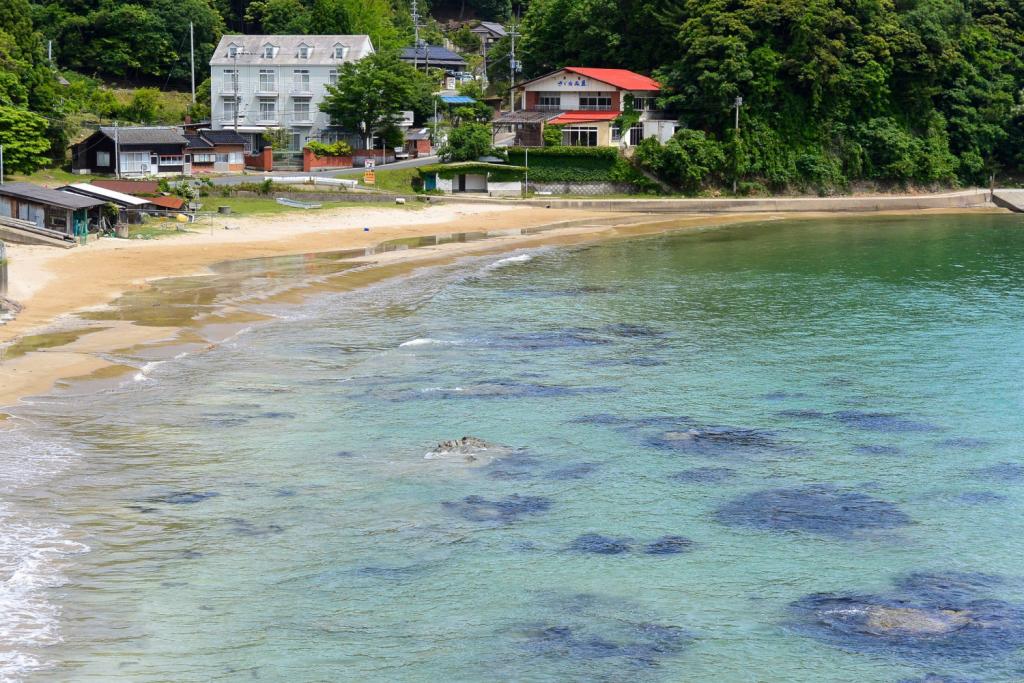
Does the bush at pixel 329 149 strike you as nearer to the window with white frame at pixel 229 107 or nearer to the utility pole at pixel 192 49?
the window with white frame at pixel 229 107

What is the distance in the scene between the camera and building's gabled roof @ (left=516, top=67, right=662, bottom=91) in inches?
3388

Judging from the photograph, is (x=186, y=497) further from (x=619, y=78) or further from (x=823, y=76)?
(x=823, y=76)

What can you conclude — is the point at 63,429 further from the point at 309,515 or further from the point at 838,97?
the point at 838,97

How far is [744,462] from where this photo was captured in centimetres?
2653

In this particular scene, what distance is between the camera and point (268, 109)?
95125 mm

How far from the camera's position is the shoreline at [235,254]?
113 feet

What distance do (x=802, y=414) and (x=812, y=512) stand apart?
773 cm

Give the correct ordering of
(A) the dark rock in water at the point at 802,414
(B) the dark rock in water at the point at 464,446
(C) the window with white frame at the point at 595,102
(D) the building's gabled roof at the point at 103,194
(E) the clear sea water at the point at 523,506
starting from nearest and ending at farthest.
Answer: (E) the clear sea water at the point at 523,506 → (B) the dark rock in water at the point at 464,446 → (A) the dark rock in water at the point at 802,414 → (D) the building's gabled roof at the point at 103,194 → (C) the window with white frame at the point at 595,102

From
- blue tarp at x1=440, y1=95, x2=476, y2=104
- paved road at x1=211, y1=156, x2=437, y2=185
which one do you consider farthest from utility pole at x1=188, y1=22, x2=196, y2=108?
paved road at x1=211, y1=156, x2=437, y2=185

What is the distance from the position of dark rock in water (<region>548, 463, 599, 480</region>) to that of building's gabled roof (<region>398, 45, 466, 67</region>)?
9060 cm

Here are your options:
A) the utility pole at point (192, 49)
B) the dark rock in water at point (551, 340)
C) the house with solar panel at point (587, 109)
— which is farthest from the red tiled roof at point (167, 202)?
the utility pole at point (192, 49)

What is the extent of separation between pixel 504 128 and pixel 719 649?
262 feet

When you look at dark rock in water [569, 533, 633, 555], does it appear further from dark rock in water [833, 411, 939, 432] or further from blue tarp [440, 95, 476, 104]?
blue tarp [440, 95, 476, 104]

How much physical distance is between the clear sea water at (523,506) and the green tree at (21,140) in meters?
30.6
